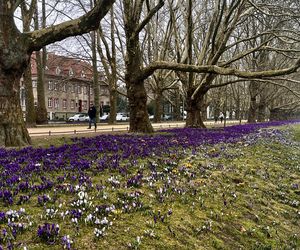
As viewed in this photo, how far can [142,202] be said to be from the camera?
5281 mm

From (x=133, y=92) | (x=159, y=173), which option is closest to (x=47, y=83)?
(x=133, y=92)

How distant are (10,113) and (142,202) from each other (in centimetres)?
773

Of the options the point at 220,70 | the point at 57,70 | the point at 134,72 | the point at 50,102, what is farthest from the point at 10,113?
the point at 57,70

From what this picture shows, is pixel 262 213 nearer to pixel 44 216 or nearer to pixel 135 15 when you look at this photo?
pixel 44 216

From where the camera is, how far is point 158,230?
4520 millimetres

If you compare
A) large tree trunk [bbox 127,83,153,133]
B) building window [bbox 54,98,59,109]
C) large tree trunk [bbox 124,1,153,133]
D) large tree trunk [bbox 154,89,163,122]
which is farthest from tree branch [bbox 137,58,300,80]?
building window [bbox 54,98,59,109]

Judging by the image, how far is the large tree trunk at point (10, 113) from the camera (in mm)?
10836

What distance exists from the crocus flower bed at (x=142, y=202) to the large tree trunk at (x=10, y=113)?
7.68 ft

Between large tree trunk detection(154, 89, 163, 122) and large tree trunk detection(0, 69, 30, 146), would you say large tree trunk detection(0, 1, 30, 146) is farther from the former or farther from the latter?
large tree trunk detection(154, 89, 163, 122)

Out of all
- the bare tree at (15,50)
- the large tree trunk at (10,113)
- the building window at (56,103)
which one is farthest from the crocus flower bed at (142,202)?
the building window at (56,103)

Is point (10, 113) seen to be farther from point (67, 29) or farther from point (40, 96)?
point (40, 96)

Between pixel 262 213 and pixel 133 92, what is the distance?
11738mm

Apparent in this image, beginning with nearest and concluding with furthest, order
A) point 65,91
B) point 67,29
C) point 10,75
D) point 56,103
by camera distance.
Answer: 1. point 10,75
2. point 67,29
3. point 65,91
4. point 56,103

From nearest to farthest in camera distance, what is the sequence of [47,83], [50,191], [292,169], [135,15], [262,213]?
[50,191], [262,213], [292,169], [135,15], [47,83]
